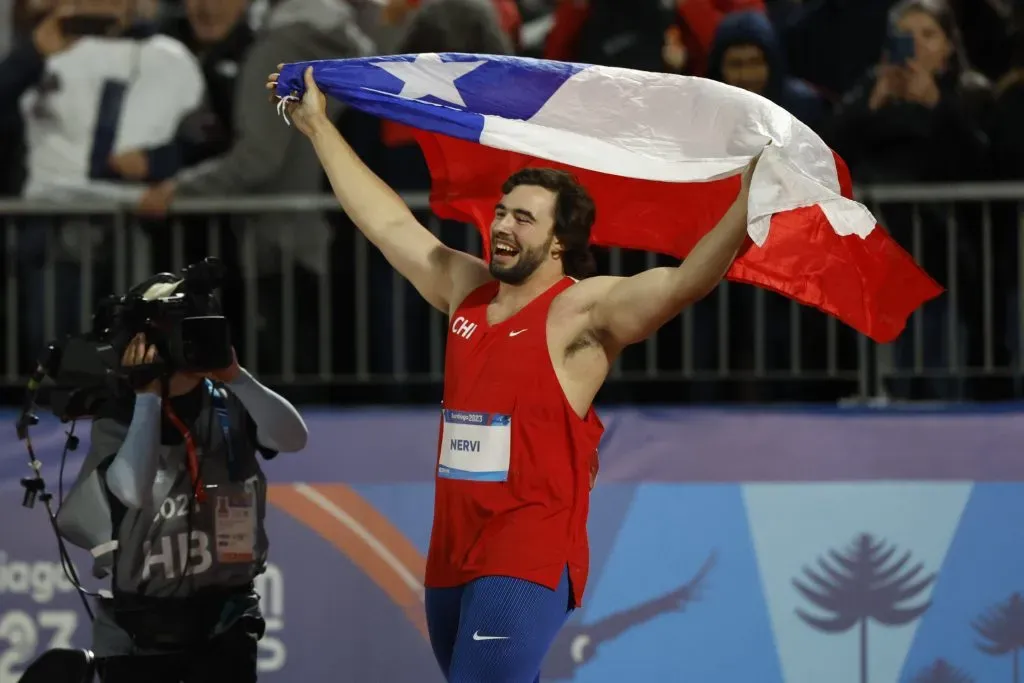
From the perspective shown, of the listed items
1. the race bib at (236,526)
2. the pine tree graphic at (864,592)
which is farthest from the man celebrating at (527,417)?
the pine tree graphic at (864,592)

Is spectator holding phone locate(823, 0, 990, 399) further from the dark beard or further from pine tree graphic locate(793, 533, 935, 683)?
the dark beard

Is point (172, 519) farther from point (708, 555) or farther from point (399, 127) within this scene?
point (399, 127)

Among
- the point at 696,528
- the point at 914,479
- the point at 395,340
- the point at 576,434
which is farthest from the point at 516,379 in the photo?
the point at 395,340

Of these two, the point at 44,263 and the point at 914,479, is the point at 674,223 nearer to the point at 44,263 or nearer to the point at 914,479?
the point at 914,479

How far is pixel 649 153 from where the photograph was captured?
5297mm

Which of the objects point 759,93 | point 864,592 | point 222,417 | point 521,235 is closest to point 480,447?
point 521,235

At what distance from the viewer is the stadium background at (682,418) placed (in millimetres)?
6703

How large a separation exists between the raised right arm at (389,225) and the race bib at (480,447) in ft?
1.90

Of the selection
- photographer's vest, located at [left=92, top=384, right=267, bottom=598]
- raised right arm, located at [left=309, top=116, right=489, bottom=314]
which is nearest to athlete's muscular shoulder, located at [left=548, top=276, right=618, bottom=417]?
raised right arm, located at [left=309, top=116, right=489, bottom=314]

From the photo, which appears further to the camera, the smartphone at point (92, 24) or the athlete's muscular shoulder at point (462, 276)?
the smartphone at point (92, 24)

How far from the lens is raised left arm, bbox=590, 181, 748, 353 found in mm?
4707

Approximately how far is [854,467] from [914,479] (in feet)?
0.80

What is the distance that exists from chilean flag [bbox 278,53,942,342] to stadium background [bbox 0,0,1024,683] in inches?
61.0

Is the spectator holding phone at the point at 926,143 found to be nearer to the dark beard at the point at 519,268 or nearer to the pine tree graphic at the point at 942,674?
the pine tree graphic at the point at 942,674
